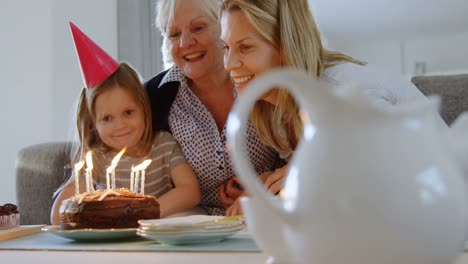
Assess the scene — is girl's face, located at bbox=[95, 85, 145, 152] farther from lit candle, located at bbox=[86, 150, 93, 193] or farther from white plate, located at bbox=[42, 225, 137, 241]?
white plate, located at bbox=[42, 225, 137, 241]

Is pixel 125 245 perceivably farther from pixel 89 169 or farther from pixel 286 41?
pixel 286 41

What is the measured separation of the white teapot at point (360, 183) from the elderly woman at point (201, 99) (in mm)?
1216

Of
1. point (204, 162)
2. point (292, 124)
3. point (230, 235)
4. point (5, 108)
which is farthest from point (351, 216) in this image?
point (5, 108)

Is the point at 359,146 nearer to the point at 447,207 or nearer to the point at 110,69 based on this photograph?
the point at 447,207

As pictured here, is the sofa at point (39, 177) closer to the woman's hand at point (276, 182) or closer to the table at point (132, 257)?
the woman's hand at point (276, 182)

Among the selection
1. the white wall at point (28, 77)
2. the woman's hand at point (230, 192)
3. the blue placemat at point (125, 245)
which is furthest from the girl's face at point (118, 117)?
the white wall at point (28, 77)

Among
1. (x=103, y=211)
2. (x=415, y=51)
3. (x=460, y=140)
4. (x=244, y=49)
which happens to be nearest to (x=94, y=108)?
(x=244, y=49)

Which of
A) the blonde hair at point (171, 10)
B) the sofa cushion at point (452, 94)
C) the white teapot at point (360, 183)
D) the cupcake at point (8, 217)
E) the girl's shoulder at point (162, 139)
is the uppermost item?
the blonde hair at point (171, 10)

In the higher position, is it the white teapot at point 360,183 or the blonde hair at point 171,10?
the blonde hair at point 171,10

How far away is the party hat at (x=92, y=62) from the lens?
60.3 inches

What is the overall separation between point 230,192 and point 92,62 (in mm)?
485

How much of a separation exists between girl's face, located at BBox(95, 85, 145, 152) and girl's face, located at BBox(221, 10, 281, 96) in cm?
44

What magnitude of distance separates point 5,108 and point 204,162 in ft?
5.34

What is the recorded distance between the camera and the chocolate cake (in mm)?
986
